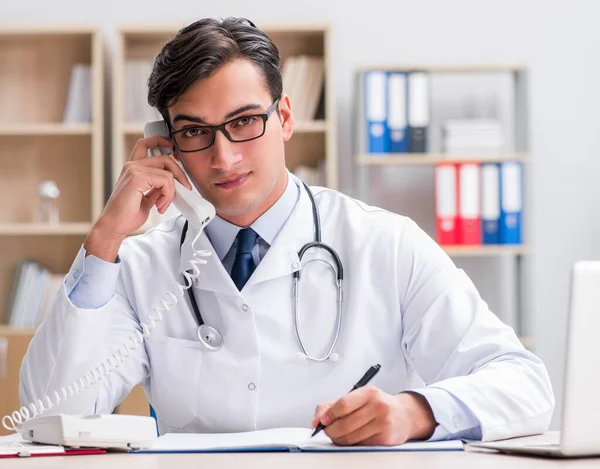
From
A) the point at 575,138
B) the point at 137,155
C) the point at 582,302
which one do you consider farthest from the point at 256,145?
the point at 575,138

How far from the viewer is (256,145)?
68.1 inches

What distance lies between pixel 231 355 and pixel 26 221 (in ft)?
8.87

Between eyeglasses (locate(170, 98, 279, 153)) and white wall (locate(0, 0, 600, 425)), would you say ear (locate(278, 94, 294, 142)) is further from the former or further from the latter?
white wall (locate(0, 0, 600, 425))

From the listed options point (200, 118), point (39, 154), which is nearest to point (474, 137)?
point (39, 154)

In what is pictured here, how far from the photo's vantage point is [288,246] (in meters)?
1.75

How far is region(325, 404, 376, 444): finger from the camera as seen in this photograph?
125cm

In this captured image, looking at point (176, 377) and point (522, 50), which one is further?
point (522, 50)

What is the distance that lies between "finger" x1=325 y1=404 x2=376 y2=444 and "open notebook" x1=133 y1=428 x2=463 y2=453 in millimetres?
21

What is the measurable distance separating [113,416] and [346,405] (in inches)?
12.8

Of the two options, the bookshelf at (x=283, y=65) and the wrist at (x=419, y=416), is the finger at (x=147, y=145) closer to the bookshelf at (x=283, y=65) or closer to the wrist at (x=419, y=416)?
the wrist at (x=419, y=416)

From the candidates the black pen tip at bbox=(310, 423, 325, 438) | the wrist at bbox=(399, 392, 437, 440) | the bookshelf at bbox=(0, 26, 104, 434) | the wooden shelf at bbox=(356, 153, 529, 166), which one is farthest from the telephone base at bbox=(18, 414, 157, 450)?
the bookshelf at bbox=(0, 26, 104, 434)

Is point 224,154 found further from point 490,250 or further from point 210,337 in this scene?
point 490,250

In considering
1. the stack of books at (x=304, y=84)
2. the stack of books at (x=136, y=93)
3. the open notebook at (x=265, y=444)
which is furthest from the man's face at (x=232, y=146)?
the stack of books at (x=136, y=93)

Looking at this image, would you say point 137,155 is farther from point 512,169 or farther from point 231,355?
point 512,169
